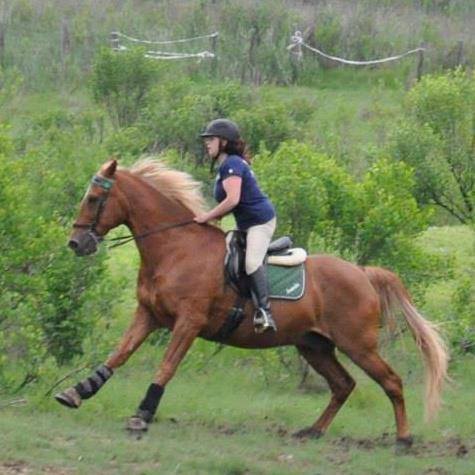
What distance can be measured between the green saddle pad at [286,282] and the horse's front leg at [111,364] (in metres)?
1.03

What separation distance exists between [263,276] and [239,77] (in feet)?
86.3

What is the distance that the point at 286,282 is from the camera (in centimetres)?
1145

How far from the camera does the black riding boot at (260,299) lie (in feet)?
36.6

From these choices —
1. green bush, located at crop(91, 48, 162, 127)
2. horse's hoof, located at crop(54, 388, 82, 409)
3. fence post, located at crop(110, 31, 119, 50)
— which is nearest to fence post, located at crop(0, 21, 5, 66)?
fence post, located at crop(110, 31, 119, 50)

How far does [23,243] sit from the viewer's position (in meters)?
12.8

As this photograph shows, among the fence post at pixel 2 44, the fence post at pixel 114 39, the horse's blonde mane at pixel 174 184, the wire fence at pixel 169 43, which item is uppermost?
the horse's blonde mane at pixel 174 184

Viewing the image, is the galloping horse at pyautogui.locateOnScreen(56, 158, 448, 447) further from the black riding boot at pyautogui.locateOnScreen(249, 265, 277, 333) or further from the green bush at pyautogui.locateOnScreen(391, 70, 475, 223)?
the green bush at pyautogui.locateOnScreen(391, 70, 475, 223)

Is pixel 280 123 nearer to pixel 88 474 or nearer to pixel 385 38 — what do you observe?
pixel 88 474

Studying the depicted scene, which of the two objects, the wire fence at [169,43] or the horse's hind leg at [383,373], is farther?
the wire fence at [169,43]

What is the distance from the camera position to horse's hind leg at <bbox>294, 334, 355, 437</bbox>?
12.1 metres

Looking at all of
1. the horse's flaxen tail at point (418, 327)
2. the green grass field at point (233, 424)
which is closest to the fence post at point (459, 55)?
the green grass field at point (233, 424)

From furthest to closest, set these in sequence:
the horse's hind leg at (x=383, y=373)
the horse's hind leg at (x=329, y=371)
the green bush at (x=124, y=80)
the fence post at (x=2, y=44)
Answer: the fence post at (x=2, y=44), the green bush at (x=124, y=80), the horse's hind leg at (x=329, y=371), the horse's hind leg at (x=383, y=373)

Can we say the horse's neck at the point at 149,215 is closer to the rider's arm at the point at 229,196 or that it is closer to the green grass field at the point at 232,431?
the rider's arm at the point at 229,196

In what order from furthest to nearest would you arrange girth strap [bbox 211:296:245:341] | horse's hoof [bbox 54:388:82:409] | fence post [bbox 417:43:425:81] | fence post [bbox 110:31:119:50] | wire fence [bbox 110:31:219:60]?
fence post [bbox 417:43:425:81] → wire fence [bbox 110:31:219:60] → fence post [bbox 110:31:119:50] → girth strap [bbox 211:296:245:341] → horse's hoof [bbox 54:388:82:409]
